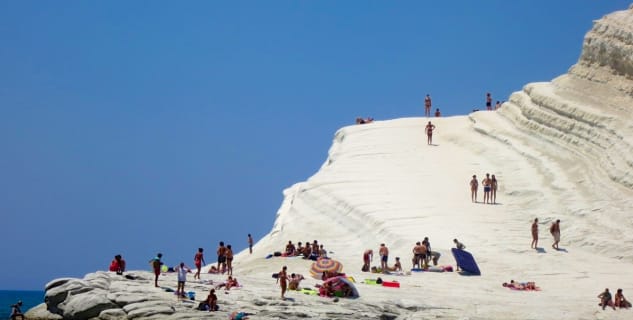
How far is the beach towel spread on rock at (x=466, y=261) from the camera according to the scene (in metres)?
37.2

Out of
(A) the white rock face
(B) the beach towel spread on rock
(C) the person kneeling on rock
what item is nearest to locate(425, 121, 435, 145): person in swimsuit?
(A) the white rock face

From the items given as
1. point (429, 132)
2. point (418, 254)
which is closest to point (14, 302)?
point (429, 132)

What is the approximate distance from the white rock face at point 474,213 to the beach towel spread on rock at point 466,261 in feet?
1.85

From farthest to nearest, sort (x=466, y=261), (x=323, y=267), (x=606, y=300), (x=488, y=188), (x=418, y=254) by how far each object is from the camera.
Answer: (x=488, y=188)
(x=418, y=254)
(x=466, y=261)
(x=323, y=267)
(x=606, y=300)

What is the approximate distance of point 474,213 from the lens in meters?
44.6

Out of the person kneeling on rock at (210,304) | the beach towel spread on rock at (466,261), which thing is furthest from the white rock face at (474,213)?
the beach towel spread on rock at (466,261)

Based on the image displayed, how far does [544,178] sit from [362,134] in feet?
53.2

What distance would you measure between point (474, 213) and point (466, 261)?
24.0ft

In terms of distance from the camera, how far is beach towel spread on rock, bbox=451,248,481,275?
3725 centimetres

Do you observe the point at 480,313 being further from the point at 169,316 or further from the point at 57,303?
the point at 57,303

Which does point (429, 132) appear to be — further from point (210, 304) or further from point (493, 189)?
point (210, 304)

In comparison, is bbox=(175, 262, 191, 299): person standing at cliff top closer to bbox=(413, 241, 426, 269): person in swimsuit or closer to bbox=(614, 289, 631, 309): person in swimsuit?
bbox=(413, 241, 426, 269): person in swimsuit

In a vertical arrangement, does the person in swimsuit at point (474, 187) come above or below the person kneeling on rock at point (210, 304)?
above

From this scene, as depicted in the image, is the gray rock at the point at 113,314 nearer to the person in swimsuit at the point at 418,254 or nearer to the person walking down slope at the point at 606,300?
the person in swimsuit at the point at 418,254
